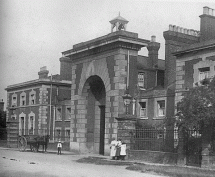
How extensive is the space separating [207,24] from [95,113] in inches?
423

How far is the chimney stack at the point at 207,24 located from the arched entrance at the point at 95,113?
28.1 ft

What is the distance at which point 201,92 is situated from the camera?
62.3 feet

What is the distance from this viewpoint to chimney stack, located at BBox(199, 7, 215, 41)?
29.9 meters

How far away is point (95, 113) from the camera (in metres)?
30.4

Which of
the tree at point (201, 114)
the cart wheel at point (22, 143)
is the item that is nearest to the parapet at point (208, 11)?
the tree at point (201, 114)

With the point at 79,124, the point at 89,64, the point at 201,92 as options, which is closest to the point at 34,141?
the point at 79,124

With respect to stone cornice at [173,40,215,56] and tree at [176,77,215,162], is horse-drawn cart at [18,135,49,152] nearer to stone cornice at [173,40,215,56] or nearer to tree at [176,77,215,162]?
stone cornice at [173,40,215,56]

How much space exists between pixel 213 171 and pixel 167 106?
1472cm

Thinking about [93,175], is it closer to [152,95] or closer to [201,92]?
[201,92]

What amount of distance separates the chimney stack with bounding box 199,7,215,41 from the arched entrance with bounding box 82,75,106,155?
8.58m

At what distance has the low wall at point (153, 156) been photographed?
20719 mm

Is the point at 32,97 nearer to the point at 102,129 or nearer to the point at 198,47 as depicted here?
the point at 102,129

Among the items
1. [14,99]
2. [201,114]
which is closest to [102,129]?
[201,114]

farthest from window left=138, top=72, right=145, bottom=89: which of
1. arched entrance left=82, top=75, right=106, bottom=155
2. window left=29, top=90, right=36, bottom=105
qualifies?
window left=29, top=90, right=36, bottom=105
